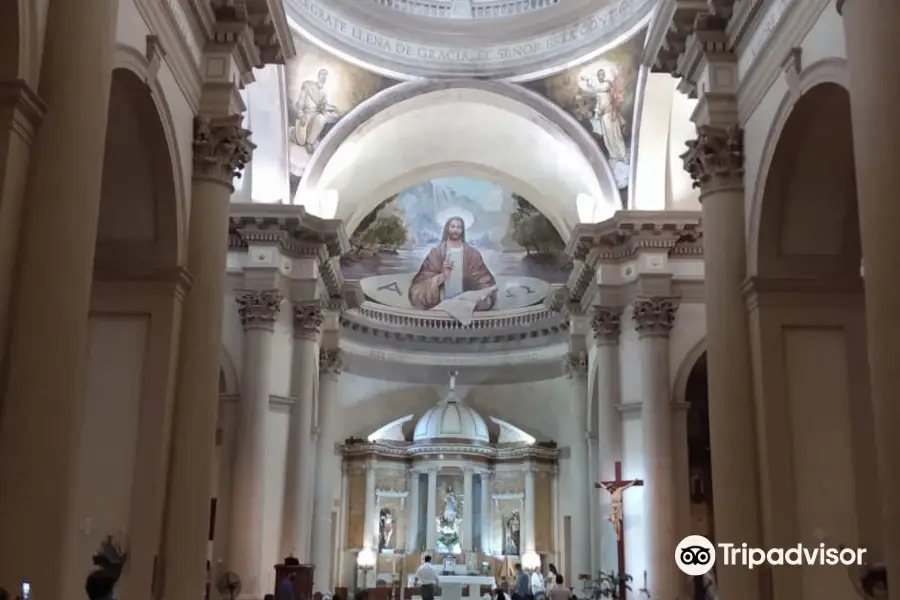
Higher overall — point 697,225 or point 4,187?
point 697,225

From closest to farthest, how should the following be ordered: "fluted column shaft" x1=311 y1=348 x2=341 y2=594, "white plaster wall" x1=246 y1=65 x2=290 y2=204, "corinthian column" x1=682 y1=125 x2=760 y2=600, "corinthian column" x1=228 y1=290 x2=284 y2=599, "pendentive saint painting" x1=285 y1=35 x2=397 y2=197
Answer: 1. "corinthian column" x1=682 y1=125 x2=760 y2=600
2. "corinthian column" x1=228 y1=290 x2=284 y2=599
3. "white plaster wall" x1=246 y1=65 x2=290 y2=204
4. "pendentive saint painting" x1=285 y1=35 x2=397 y2=197
5. "fluted column shaft" x1=311 y1=348 x2=341 y2=594

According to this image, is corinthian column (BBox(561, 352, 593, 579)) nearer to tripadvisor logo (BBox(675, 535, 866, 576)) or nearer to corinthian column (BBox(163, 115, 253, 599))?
tripadvisor logo (BBox(675, 535, 866, 576))

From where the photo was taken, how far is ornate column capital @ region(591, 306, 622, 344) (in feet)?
54.2

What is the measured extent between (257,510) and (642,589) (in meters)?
5.80

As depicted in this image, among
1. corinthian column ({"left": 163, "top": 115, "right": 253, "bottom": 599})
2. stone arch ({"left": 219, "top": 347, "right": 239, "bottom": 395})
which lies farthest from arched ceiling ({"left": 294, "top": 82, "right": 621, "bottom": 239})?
corinthian column ({"left": 163, "top": 115, "right": 253, "bottom": 599})

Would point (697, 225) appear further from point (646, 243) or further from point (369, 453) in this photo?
point (369, 453)

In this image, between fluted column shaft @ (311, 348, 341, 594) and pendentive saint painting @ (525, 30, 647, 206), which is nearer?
pendentive saint painting @ (525, 30, 647, 206)

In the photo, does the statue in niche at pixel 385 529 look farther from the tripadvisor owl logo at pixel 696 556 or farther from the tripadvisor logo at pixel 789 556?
the tripadvisor logo at pixel 789 556

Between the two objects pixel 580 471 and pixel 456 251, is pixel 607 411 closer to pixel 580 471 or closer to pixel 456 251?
pixel 580 471

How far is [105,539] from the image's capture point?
8211mm

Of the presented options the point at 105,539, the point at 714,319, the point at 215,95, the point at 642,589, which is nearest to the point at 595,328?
the point at 642,589

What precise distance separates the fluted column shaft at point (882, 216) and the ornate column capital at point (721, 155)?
10.8ft

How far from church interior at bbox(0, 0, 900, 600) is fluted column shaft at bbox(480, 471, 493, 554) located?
7 cm

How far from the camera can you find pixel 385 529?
80.6 ft
